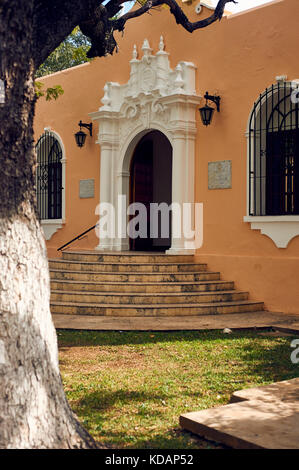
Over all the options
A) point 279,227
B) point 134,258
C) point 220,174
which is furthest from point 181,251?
point 279,227

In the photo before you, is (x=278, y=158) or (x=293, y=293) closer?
(x=293, y=293)

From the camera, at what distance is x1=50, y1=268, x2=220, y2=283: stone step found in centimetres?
985

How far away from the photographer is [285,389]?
434 centimetres

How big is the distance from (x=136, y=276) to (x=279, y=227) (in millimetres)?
2583

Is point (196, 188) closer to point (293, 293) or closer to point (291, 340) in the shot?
point (293, 293)

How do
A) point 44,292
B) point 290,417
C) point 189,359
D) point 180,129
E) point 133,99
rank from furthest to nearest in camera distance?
point 133,99 < point 180,129 < point 189,359 < point 290,417 < point 44,292

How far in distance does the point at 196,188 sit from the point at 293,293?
296 cm

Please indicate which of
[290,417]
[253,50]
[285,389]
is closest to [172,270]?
[253,50]

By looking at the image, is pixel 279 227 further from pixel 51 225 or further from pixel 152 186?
pixel 51 225

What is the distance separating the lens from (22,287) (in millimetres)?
2936

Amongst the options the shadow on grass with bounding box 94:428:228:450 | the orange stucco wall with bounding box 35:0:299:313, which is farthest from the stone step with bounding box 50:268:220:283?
the shadow on grass with bounding box 94:428:228:450

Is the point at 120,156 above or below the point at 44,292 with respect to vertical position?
above

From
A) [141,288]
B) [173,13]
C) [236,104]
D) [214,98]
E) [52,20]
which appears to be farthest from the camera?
[214,98]

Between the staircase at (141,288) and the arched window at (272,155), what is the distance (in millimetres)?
1545
